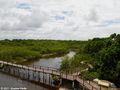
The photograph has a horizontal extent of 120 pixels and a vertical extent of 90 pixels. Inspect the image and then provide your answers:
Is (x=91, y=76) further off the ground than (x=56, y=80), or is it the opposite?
(x=91, y=76)

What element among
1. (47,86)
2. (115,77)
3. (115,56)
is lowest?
(47,86)

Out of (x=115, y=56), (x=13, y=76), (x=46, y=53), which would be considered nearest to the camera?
(x=115, y=56)

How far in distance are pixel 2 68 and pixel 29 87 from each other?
25.9 meters

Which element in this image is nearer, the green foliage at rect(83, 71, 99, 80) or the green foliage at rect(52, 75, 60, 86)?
the green foliage at rect(83, 71, 99, 80)

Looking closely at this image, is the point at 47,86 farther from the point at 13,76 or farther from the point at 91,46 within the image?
the point at 91,46

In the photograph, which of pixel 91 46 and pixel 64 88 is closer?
pixel 64 88

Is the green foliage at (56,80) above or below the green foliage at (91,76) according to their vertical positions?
below

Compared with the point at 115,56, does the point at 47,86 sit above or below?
below

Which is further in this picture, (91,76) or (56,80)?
(56,80)

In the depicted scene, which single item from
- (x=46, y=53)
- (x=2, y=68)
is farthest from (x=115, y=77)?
(x=46, y=53)

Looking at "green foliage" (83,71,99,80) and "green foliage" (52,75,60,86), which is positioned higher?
"green foliage" (83,71,99,80)

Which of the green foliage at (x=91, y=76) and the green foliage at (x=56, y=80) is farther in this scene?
the green foliage at (x=56, y=80)

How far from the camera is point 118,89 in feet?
148

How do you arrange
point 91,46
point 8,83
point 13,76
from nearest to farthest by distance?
point 8,83, point 13,76, point 91,46
